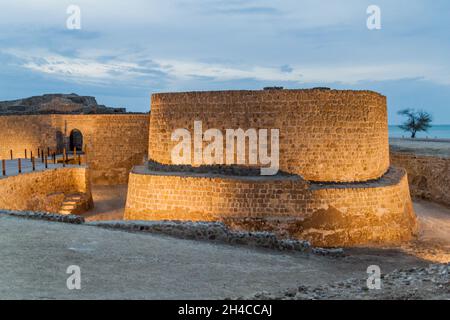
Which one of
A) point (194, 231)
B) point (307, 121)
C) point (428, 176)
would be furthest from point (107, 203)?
point (428, 176)

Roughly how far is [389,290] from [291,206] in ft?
25.9

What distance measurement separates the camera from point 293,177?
1409 centimetres

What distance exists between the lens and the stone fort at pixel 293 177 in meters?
13.7

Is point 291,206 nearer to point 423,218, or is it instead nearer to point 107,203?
point 423,218

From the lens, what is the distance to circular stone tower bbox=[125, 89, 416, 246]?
44.9ft

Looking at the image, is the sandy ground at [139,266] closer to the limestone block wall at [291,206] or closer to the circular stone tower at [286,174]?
the limestone block wall at [291,206]

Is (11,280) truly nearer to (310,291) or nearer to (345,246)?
(310,291)

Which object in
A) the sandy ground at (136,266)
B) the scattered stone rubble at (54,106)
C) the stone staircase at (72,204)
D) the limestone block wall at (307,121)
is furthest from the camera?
the scattered stone rubble at (54,106)

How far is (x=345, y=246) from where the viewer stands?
13.6 metres

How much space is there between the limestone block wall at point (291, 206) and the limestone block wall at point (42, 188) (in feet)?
17.2

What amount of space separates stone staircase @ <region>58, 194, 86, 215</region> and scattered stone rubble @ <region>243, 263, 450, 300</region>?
13885 millimetres

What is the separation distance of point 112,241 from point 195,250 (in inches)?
60.2

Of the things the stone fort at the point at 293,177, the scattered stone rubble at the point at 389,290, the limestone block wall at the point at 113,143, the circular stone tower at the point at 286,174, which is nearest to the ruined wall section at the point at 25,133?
the limestone block wall at the point at 113,143

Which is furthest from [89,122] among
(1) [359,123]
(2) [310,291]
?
(2) [310,291]
